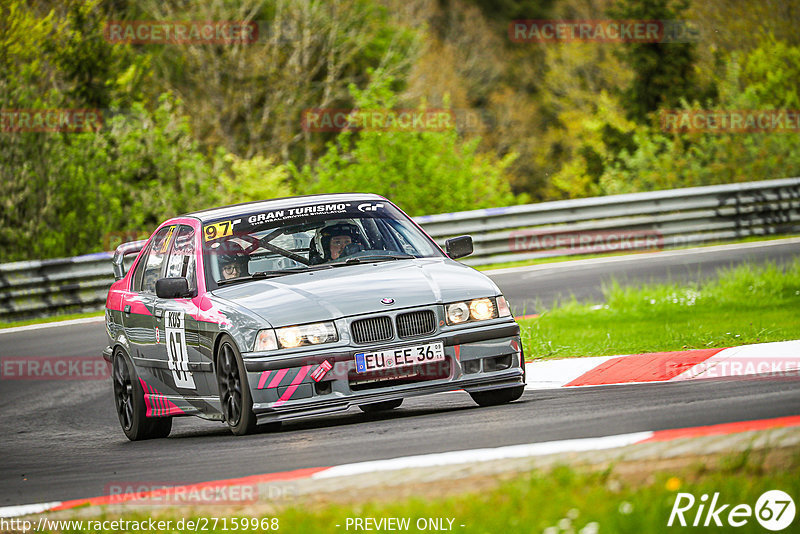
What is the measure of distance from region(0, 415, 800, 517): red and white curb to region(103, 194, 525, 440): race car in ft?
5.61

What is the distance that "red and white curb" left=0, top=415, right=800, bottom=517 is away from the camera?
5582 mm

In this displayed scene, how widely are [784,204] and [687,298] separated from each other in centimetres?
847

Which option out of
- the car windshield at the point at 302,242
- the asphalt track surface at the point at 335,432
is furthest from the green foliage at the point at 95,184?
the car windshield at the point at 302,242

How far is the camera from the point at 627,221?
20562 mm

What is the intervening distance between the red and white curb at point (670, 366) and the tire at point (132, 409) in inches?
111

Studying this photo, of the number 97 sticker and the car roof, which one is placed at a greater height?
the car roof

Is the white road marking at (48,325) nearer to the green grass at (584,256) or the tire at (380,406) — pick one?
the green grass at (584,256)

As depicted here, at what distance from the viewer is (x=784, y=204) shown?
20.7 m

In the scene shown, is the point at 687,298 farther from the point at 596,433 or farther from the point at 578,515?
the point at 578,515

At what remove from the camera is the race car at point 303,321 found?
7.71 metres

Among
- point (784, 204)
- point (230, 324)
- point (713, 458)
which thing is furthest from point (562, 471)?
point (784, 204)

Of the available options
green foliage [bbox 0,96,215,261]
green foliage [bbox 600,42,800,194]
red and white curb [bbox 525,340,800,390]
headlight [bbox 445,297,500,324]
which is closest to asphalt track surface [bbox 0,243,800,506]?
red and white curb [bbox 525,340,800,390]

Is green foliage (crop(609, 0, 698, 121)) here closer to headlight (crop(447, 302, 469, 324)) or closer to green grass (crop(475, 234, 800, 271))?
green grass (crop(475, 234, 800, 271))

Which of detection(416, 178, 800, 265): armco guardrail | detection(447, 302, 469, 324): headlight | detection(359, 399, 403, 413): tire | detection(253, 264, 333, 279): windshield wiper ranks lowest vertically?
detection(416, 178, 800, 265): armco guardrail
